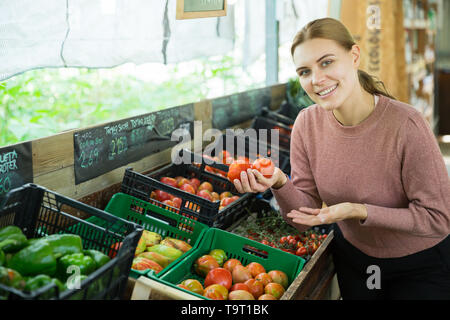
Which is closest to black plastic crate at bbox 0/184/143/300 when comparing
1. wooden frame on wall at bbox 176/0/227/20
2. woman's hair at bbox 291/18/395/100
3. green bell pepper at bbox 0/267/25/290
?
green bell pepper at bbox 0/267/25/290

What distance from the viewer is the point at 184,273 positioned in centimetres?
198

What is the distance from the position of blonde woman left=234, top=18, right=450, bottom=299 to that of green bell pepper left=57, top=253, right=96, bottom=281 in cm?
72

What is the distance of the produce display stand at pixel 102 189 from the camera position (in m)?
1.58

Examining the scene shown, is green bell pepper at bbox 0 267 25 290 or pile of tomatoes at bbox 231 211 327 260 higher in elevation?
green bell pepper at bbox 0 267 25 290

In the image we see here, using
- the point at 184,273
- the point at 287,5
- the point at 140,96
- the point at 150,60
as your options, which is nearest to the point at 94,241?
the point at 184,273

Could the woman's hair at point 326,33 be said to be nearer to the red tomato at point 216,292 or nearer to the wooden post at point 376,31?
the red tomato at point 216,292

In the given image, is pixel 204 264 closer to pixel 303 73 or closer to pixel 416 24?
pixel 303 73

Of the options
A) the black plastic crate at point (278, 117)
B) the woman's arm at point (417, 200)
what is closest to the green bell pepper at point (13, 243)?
the woman's arm at point (417, 200)

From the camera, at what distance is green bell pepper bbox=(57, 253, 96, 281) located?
52.2 inches

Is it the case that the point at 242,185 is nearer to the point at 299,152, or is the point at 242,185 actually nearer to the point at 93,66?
the point at 299,152

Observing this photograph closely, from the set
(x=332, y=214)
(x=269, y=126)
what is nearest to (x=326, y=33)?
(x=332, y=214)

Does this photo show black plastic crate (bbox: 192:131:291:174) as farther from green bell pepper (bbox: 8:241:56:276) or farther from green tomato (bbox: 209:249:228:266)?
green bell pepper (bbox: 8:241:56:276)

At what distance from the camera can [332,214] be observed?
170 cm

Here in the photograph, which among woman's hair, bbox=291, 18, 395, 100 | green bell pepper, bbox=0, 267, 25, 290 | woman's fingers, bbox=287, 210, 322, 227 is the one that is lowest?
woman's fingers, bbox=287, 210, 322, 227
